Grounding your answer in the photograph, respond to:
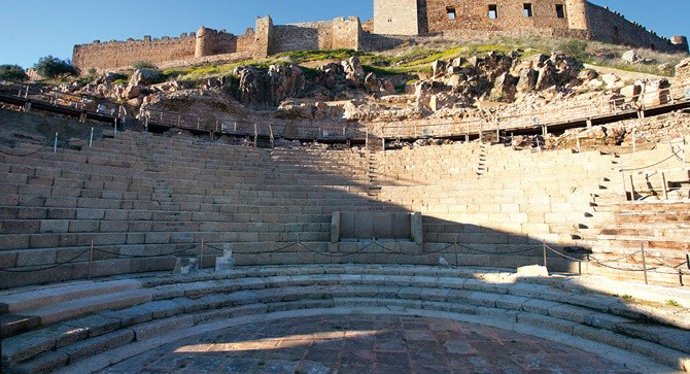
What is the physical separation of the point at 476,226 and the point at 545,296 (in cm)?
282

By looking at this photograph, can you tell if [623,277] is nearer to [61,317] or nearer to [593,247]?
[593,247]

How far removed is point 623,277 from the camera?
5.32m

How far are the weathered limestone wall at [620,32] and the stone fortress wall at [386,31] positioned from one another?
0.11 m

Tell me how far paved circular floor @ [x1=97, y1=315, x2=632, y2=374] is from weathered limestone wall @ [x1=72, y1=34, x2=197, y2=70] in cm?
4195

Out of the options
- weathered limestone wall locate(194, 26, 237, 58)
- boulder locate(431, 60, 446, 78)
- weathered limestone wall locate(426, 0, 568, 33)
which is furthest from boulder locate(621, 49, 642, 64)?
weathered limestone wall locate(194, 26, 237, 58)

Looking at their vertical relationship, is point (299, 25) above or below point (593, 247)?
above

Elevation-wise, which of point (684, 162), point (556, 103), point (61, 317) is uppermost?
point (556, 103)

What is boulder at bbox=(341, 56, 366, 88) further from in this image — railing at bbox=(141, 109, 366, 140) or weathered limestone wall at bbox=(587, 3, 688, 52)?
weathered limestone wall at bbox=(587, 3, 688, 52)

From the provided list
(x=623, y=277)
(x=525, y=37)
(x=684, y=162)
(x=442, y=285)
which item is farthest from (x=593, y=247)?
(x=525, y=37)

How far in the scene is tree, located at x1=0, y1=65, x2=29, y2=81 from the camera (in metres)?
29.8

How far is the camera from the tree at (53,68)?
105 ft

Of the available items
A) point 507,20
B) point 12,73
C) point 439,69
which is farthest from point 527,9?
point 12,73

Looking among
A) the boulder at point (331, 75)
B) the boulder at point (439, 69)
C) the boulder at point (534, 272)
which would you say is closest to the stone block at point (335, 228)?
the boulder at point (534, 272)

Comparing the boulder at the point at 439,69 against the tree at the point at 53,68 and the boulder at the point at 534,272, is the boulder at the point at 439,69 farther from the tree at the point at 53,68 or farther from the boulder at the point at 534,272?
the tree at the point at 53,68
